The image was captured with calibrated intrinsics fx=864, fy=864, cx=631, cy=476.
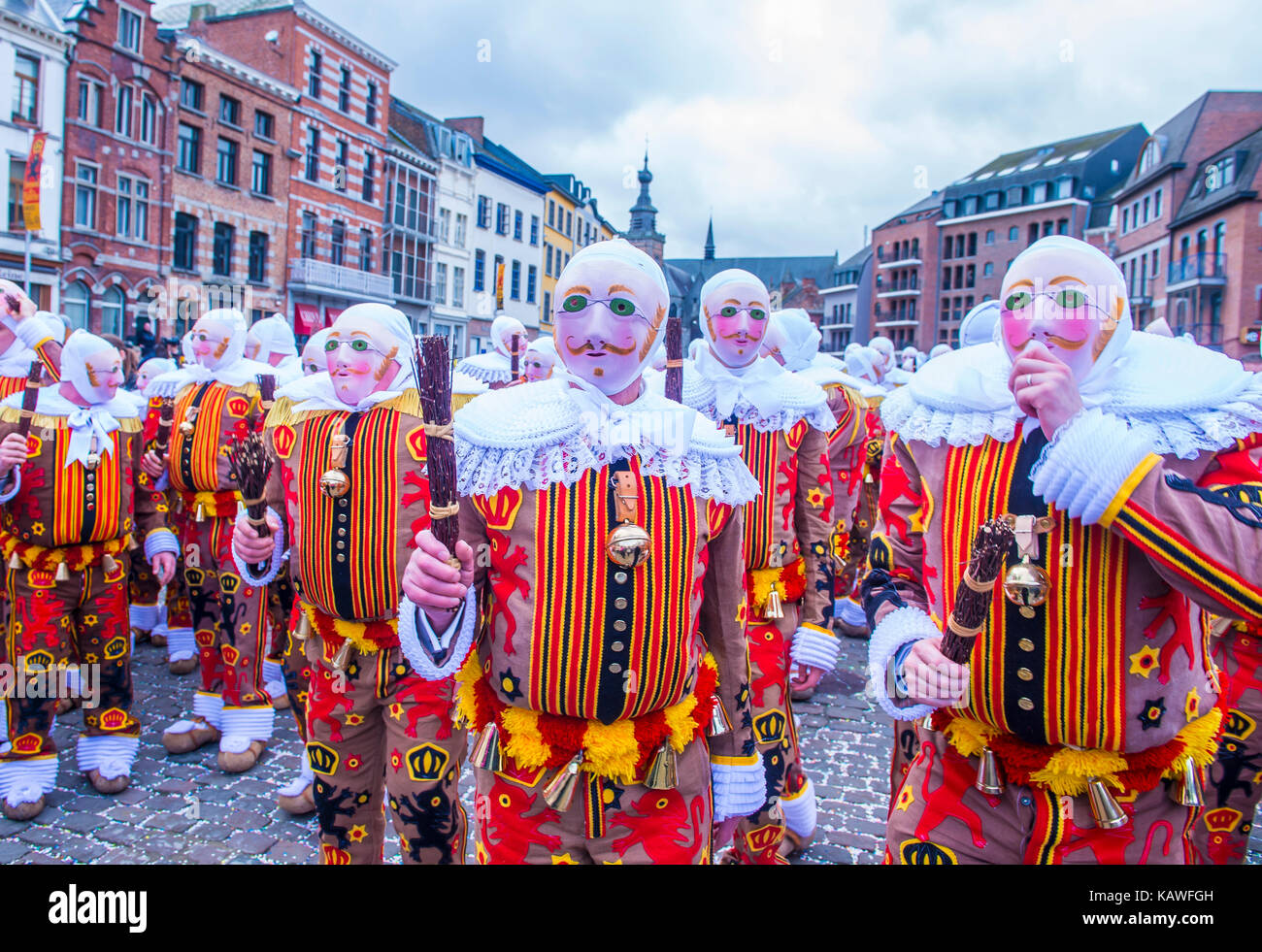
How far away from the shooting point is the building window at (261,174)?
2795cm

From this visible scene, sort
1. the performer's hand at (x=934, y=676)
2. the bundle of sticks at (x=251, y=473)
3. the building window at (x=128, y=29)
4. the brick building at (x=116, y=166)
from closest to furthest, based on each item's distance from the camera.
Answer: the performer's hand at (x=934, y=676)
the bundle of sticks at (x=251, y=473)
the brick building at (x=116, y=166)
the building window at (x=128, y=29)

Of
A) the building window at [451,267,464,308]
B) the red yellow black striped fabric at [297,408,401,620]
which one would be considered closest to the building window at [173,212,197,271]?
the building window at [451,267,464,308]

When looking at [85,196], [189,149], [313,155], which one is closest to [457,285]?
[313,155]

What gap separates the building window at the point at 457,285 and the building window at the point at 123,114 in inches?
594

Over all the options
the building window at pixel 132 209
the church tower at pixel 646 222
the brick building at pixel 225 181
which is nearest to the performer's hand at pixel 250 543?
the brick building at pixel 225 181

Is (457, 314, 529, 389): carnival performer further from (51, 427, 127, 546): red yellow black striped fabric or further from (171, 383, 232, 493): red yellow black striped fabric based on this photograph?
(51, 427, 127, 546): red yellow black striped fabric

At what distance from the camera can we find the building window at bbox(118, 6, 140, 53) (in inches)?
899

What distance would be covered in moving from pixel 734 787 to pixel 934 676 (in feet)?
2.71

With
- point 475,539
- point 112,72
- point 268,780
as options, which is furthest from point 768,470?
point 112,72

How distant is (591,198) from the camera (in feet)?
169

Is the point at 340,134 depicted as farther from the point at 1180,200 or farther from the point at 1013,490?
the point at 1180,200

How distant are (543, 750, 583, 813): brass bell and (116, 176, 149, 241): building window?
2572 centimetres

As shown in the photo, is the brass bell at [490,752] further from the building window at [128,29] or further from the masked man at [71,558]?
the building window at [128,29]

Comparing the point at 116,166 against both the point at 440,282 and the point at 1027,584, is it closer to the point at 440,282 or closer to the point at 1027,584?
the point at 440,282
